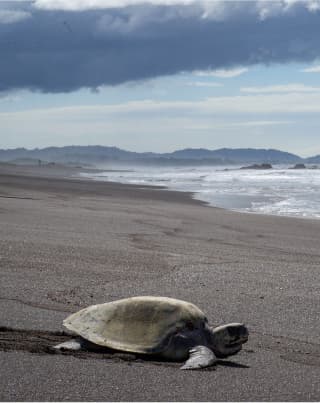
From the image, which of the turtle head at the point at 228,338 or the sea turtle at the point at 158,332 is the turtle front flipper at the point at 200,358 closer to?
the sea turtle at the point at 158,332

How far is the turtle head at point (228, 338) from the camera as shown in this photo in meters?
4.98

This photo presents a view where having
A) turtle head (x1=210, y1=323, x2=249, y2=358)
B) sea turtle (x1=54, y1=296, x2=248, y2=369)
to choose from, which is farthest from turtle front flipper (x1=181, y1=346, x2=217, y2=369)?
turtle head (x1=210, y1=323, x2=249, y2=358)

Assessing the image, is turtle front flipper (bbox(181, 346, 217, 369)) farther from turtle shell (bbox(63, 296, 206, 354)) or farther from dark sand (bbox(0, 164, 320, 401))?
turtle shell (bbox(63, 296, 206, 354))

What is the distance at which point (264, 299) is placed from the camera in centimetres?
687

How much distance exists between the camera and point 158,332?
492cm

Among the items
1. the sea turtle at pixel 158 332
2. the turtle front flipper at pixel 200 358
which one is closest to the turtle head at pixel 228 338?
Result: the sea turtle at pixel 158 332

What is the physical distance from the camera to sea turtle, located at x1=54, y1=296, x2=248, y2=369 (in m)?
4.88

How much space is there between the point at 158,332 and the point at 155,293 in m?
2.08

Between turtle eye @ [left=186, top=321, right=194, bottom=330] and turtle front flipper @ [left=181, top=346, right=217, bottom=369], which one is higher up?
turtle eye @ [left=186, top=321, right=194, bottom=330]

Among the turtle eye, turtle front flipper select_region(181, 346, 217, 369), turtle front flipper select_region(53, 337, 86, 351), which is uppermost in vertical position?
the turtle eye

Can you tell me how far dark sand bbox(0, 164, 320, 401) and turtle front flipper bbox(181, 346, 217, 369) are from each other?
62 mm

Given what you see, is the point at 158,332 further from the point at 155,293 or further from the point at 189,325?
the point at 155,293

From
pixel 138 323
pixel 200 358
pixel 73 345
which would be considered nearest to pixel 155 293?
pixel 138 323

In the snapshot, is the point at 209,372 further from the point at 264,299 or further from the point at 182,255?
the point at 182,255
